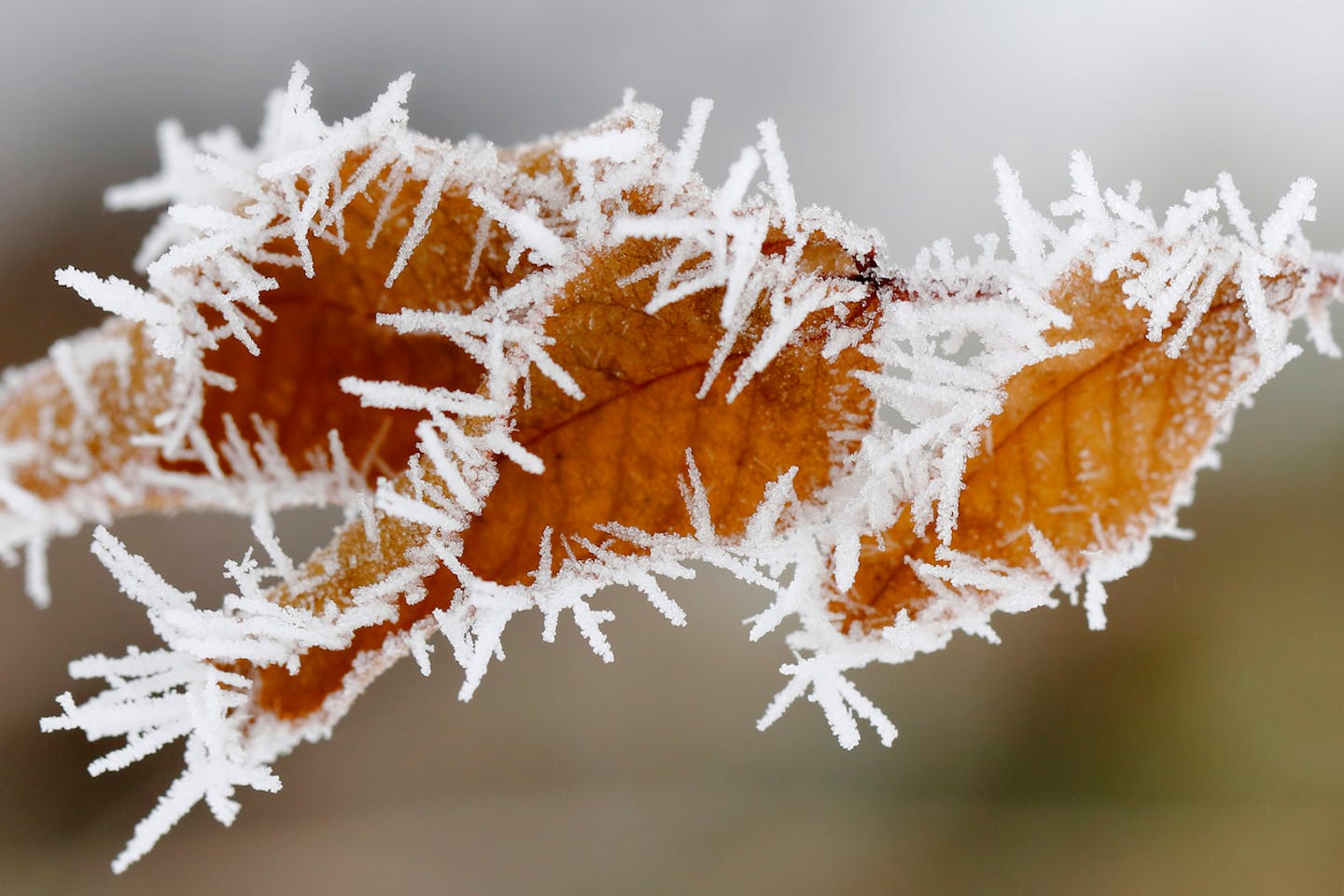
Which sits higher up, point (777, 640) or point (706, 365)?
point (777, 640)

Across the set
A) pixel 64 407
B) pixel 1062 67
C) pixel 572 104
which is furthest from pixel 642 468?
pixel 572 104

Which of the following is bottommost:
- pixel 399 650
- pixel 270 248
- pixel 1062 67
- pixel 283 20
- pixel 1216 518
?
pixel 399 650

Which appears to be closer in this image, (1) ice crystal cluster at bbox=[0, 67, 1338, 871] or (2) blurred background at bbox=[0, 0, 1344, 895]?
(1) ice crystal cluster at bbox=[0, 67, 1338, 871]

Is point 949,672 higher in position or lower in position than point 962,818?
higher

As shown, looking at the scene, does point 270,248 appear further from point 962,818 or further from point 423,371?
point 962,818

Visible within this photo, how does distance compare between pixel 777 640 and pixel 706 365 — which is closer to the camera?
pixel 706 365
